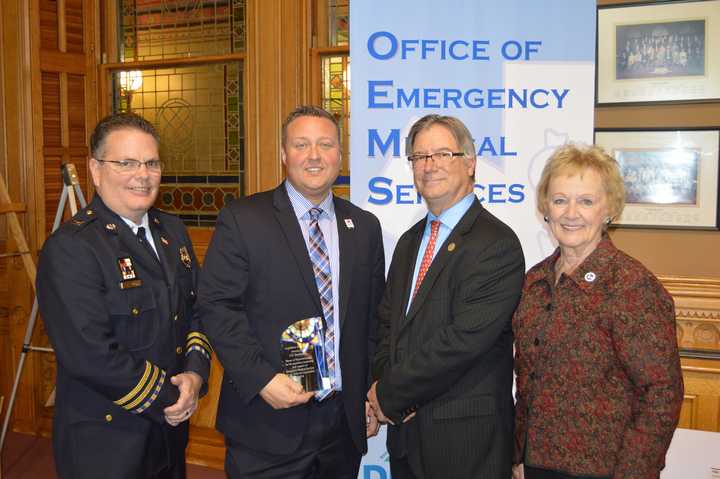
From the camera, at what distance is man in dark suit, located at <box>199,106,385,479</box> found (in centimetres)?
197

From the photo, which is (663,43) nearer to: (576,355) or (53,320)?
(576,355)

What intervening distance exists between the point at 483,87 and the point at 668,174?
1010mm

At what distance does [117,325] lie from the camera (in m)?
1.90

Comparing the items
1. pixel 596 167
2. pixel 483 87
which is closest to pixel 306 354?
pixel 596 167

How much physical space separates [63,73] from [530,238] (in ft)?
9.90

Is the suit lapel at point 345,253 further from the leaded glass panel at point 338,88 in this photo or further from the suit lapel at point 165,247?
the leaded glass panel at point 338,88

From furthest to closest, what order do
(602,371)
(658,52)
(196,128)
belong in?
(196,128) < (658,52) < (602,371)

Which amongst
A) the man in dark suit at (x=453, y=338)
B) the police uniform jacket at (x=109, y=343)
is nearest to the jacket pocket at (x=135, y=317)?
the police uniform jacket at (x=109, y=343)

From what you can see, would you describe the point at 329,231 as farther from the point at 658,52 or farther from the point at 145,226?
the point at 658,52

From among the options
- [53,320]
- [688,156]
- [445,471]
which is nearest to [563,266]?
[445,471]

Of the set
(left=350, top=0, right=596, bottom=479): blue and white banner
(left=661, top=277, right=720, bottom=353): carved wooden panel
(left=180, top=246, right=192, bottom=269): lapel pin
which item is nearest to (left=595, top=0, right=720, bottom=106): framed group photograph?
(left=350, top=0, right=596, bottom=479): blue and white banner

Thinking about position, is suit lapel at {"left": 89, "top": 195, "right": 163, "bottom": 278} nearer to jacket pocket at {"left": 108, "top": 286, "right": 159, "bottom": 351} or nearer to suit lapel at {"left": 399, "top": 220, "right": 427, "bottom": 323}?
jacket pocket at {"left": 108, "top": 286, "right": 159, "bottom": 351}

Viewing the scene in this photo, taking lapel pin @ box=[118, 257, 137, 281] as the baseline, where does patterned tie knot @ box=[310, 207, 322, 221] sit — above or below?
above

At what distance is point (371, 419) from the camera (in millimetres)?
2307
